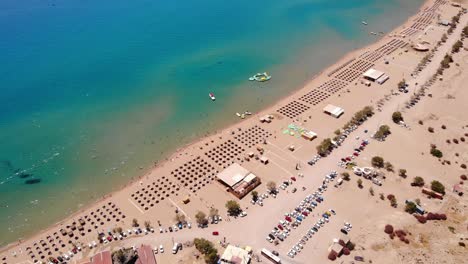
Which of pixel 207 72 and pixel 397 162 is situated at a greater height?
pixel 207 72

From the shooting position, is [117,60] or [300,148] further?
[117,60]

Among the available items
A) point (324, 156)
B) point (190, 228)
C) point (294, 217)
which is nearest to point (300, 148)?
point (324, 156)

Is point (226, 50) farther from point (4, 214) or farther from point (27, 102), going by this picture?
point (4, 214)

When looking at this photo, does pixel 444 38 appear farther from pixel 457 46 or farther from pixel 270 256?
pixel 270 256

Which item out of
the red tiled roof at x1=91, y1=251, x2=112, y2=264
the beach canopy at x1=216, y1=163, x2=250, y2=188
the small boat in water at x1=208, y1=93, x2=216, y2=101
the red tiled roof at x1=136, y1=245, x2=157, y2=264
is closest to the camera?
the red tiled roof at x1=91, y1=251, x2=112, y2=264

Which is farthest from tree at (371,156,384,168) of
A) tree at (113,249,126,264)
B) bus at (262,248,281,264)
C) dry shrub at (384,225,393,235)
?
tree at (113,249,126,264)

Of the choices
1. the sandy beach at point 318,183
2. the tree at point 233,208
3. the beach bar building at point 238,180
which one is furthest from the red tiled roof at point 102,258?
the beach bar building at point 238,180

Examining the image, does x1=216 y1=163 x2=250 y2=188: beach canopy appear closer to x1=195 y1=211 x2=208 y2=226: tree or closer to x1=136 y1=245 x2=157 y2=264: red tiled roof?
x1=195 y1=211 x2=208 y2=226: tree
